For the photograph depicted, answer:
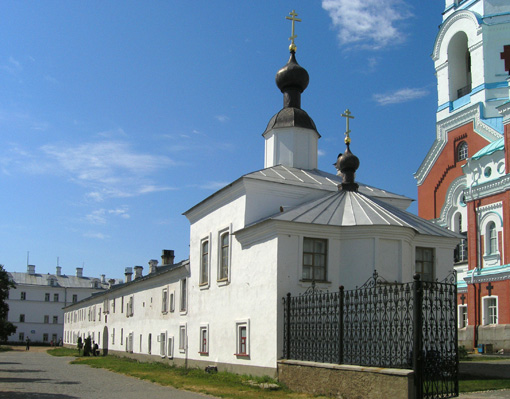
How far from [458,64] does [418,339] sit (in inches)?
1135

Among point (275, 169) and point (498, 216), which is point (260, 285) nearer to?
point (275, 169)

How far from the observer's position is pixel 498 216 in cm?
2816

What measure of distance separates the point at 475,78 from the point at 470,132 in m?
3.03

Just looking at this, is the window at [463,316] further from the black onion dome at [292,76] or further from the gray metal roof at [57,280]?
the gray metal roof at [57,280]

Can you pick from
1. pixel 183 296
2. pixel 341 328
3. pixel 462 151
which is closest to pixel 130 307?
pixel 183 296

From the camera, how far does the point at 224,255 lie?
19.9 metres

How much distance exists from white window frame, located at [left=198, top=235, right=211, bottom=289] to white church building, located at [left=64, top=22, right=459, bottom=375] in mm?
39

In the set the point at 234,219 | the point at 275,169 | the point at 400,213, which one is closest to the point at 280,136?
the point at 275,169

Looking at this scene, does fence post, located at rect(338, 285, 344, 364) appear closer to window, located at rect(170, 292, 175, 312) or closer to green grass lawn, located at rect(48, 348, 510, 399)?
green grass lawn, located at rect(48, 348, 510, 399)

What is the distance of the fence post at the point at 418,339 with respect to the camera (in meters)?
10.3

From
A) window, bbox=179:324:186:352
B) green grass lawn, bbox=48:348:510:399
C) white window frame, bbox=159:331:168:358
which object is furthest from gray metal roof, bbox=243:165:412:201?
white window frame, bbox=159:331:168:358

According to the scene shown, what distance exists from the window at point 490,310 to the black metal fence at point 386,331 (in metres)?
15.5

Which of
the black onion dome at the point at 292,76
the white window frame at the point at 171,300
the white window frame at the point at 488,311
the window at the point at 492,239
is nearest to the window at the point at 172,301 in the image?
the white window frame at the point at 171,300

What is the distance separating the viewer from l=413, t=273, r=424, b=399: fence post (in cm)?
1032
